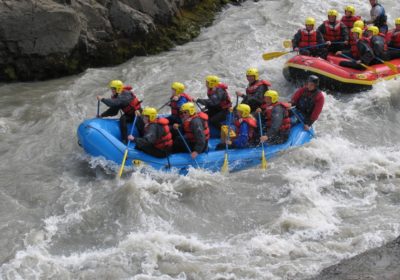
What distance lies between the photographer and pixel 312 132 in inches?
415

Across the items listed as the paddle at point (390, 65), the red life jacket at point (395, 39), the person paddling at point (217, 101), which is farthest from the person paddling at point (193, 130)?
the red life jacket at point (395, 39)

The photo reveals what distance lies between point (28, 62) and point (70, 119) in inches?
92.9

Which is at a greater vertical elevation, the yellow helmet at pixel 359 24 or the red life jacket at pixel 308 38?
the yellow helmet at pixel 359 24

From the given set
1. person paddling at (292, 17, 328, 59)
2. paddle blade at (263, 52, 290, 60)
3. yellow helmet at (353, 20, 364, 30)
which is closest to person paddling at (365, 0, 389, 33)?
yellow helmet at (353, 20, 364, 30)

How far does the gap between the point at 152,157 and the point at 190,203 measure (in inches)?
39.1

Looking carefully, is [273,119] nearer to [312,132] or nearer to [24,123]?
[312,132]

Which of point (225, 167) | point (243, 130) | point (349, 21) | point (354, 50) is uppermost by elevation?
point (349, 21)

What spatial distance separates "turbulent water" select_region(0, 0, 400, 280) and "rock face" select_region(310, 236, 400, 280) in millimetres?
369

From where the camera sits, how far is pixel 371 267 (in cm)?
A: 656

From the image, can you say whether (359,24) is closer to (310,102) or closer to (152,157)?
(310,102)

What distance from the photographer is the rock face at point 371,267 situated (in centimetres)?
630

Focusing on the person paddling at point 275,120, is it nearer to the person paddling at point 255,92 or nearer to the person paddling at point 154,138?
the person paddling at point 255,92

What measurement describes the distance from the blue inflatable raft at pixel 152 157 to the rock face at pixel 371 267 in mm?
3012

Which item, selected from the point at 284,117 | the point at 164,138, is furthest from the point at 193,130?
the point at 284,117
